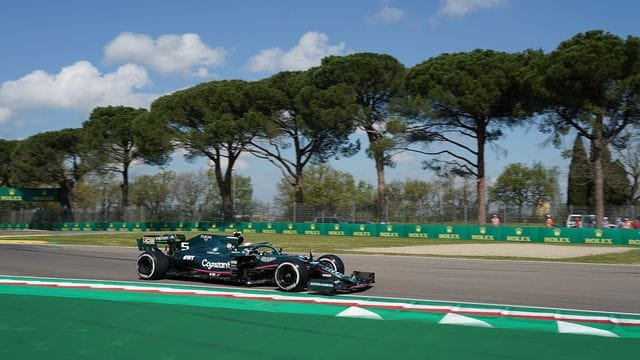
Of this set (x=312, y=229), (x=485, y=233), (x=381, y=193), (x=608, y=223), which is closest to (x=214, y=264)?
(x=485, y=233)

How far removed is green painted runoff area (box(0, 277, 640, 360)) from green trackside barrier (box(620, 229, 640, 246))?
22.1m

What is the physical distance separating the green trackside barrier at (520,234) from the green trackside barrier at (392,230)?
19.5 feet

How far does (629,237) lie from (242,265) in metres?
23.7

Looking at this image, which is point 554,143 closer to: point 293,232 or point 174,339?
point 293,232

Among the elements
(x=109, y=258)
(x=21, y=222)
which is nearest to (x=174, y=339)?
(x=109, y=258)

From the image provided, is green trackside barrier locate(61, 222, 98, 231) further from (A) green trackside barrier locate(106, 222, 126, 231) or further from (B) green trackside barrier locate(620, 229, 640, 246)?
(B) green trackside barrier locate(620, 229, 640, 246)

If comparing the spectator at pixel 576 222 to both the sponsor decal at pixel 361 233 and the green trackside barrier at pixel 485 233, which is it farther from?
the sponsor decal at pixel 361 233

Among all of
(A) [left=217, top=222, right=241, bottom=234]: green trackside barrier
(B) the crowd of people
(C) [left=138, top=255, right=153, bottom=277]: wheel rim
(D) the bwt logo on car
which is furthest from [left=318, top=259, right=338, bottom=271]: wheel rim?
(A) [left=217, top=222, right=241, bottom=234]: green trackside barrier

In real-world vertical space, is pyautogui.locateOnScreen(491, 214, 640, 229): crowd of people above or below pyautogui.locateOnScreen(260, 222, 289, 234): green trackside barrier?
above

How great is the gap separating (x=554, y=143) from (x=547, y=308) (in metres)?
28.0

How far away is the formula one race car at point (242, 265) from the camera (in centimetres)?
1159

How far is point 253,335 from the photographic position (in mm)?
7785

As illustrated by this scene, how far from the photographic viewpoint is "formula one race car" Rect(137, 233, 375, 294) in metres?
11.6

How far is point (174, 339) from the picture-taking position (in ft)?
24.7
